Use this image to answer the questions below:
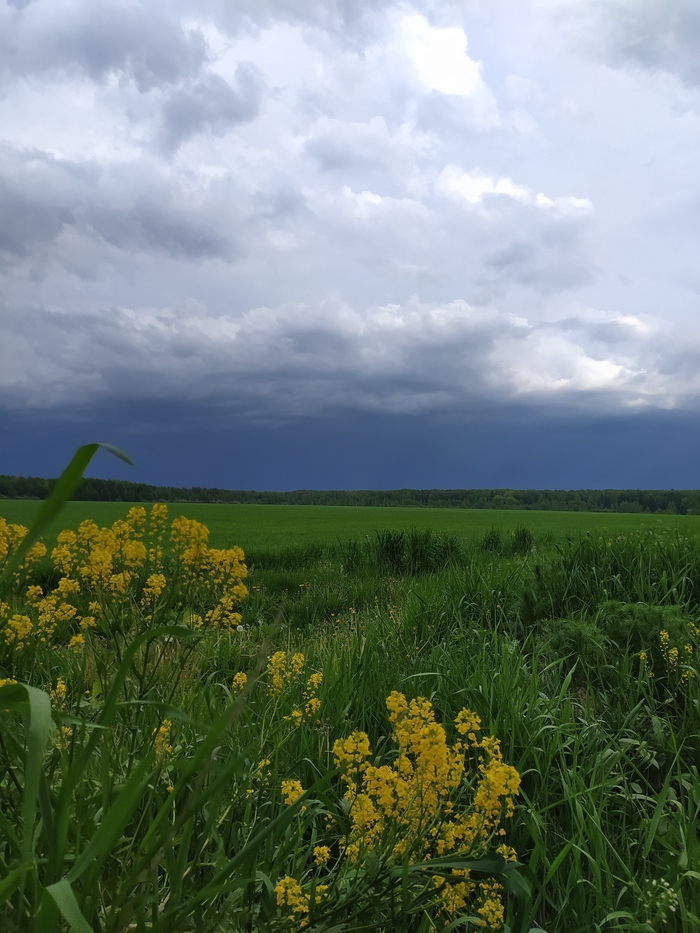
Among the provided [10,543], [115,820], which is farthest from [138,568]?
[115,820]

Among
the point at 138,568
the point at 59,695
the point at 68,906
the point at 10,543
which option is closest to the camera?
the point at 68,906

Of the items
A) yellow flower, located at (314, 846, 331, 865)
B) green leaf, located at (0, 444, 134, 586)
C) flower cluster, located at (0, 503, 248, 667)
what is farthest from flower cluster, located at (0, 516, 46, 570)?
green leaf, located at (0, 444, 134, 586)

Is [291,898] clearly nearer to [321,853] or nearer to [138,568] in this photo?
[321,853]

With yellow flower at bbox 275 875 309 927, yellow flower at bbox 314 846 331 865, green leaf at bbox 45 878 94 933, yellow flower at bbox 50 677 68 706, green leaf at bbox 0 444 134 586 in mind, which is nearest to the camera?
green leaf at bbox 45 878 94 933

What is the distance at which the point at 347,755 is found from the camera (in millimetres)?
1877

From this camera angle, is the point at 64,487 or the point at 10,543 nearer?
the point at 64,487

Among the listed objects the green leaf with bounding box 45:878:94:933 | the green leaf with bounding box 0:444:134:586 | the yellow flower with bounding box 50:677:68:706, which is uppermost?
the green leaf with bounding box 0:444:134:586

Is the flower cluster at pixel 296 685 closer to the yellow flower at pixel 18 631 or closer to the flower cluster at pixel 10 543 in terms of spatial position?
the yellow flower at pixel 18 631

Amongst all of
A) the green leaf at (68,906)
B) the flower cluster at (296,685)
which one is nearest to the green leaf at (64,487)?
the green leaf at (68,906)

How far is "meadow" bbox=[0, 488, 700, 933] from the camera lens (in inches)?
61.9

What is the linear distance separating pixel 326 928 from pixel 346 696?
1.90 metres

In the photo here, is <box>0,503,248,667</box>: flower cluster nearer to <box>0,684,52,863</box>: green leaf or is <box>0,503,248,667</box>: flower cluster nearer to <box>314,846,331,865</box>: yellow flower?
<box>314,846,331,865</box>: yellow flower

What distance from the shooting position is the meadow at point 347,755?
5.16ft

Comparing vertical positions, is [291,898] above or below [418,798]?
below
